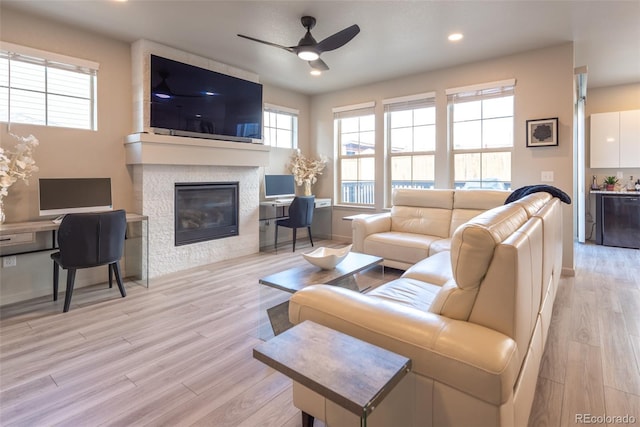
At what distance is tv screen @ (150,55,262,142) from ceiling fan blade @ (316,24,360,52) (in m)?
1.87

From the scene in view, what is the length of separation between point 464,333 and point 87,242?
3.13m

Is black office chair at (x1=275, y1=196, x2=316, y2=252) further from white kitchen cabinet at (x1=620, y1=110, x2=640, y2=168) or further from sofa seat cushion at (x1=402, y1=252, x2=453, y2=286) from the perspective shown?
white kitchen cabinet at (x1=620, y1=110, x2=640, y2=168)

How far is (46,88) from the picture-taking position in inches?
134

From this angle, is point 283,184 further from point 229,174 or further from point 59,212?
point 59,212

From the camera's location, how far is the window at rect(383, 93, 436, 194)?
16.7 feet

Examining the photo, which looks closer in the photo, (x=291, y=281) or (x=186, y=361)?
(x=186, y=361)

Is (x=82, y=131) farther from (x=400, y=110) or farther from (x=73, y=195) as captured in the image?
(x=400, y=110)

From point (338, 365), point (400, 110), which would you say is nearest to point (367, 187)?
point (400, 110)

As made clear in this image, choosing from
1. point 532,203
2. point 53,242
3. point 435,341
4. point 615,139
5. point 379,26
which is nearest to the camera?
point 435,341

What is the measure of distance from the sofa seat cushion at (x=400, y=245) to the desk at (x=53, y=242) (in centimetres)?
257

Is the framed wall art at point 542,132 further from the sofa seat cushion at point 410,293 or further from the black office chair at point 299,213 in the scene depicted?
the black office chair at point 299,213

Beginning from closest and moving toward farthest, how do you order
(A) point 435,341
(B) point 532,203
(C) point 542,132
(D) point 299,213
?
1. (A) point 435,341
2. (B) point 532,203
3. (C) point 542,132
4. (D) point 299,213

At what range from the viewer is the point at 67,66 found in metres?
3.51

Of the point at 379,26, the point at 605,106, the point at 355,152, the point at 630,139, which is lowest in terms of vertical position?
the point at 355,152
